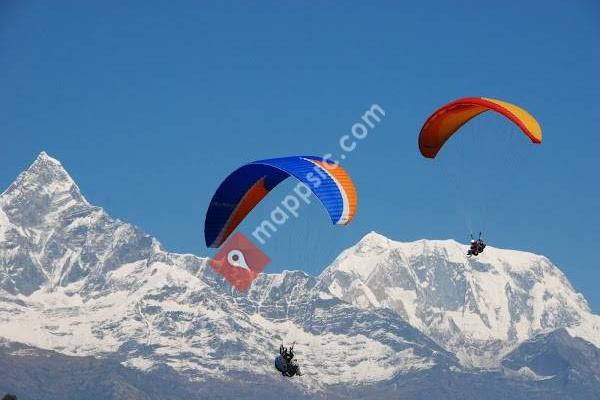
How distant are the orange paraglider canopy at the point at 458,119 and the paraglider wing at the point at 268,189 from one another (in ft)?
19.6

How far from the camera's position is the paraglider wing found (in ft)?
234

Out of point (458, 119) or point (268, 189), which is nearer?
point (458, 119)

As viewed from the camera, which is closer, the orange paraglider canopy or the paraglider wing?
the orange paraglider canopy

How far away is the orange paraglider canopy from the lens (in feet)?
227

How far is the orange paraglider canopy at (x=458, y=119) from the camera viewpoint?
227ft

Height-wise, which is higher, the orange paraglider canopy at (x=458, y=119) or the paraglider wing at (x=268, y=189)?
the orange paraglider canopy at (x=458, y=119)

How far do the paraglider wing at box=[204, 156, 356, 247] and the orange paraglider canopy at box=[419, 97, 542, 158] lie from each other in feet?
19.6

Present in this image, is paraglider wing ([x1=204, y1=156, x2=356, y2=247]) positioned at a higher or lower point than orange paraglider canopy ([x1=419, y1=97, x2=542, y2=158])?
lower

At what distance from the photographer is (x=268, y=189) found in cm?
8069

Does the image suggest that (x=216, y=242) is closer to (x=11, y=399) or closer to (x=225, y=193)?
(x=225, y=193)

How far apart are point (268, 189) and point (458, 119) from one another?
1292 centimetres

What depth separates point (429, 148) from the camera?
255 ft

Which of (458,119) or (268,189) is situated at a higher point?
(458,119)

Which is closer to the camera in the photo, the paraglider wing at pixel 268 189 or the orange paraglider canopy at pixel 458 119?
the orange paraglider canopy at pixel 458 119
